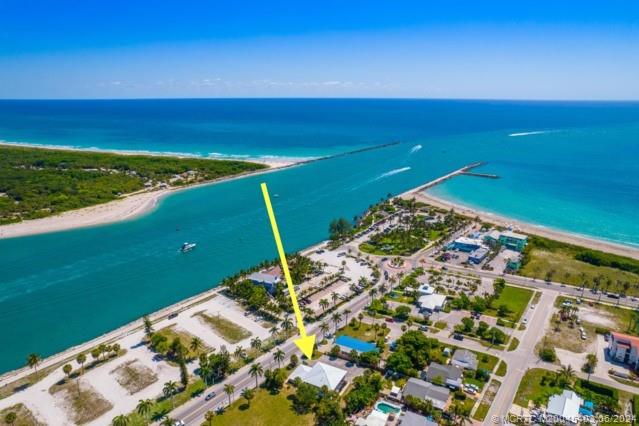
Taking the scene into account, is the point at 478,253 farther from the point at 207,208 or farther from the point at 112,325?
the point at 207,208

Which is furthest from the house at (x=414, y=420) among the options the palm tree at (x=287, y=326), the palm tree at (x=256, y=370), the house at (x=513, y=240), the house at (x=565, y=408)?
the house at (x=513, y=240)

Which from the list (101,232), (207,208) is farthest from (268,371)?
(207,208)

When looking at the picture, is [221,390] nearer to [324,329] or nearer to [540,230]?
[324,329]

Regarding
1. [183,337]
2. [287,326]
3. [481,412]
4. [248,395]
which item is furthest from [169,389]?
[481,412]

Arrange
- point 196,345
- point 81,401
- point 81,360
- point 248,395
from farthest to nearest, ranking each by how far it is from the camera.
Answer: point 196,345
point 81,360
point 81,401
point 248,395

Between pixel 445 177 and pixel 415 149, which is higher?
pixel 415 149

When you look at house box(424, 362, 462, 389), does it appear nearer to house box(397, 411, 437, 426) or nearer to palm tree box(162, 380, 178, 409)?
house box(397, 411, 437, 426)

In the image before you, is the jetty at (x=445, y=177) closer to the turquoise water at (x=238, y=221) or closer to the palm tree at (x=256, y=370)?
the turquoise water at (x=238, y=221)
